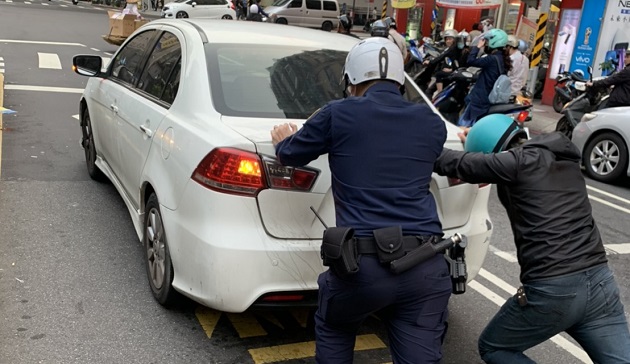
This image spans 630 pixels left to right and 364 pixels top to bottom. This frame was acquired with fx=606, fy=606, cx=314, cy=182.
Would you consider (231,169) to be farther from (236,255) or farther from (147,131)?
(147,131)

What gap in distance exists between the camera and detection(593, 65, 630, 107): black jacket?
28.4 ft

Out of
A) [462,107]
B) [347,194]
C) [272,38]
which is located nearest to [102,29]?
[462,107]

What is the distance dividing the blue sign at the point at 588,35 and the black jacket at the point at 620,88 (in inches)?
231

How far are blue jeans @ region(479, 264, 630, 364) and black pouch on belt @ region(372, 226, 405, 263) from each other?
2.34 feet

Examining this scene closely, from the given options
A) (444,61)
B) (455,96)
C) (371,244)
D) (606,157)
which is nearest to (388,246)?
(371,244)

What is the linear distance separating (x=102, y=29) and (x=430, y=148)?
26.0 m

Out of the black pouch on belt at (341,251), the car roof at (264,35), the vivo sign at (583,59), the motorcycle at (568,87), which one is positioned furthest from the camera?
the vivo sign at (583,59)

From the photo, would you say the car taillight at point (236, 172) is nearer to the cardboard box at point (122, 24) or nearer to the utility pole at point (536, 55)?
the utility pole at point (536, 55)

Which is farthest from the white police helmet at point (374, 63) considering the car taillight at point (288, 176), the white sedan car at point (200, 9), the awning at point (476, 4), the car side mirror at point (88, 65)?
the white sedan car at point (200, 9)

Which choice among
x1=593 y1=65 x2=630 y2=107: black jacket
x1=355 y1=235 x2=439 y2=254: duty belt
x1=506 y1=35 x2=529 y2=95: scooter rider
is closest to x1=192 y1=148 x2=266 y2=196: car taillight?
x1=355 y1=235 x2=439 y2=254: duty belt

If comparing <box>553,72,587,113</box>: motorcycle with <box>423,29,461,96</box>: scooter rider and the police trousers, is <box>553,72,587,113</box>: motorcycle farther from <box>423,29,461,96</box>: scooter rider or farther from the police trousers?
the police trousers

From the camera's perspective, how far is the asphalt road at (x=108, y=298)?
3.23m

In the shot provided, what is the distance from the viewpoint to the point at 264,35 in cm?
402

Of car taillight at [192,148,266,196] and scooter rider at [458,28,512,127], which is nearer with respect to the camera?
car taillight at [192,148,266,196]
